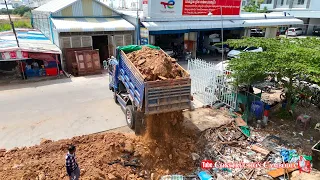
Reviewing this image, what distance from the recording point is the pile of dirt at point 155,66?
736 cm

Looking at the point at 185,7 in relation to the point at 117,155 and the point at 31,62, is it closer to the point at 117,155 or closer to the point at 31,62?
the point at 31,62

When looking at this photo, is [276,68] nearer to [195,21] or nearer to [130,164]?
[130,164]

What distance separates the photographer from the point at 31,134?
879 centimetres

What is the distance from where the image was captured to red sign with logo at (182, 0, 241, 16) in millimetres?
19756

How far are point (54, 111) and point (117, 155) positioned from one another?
197 inches

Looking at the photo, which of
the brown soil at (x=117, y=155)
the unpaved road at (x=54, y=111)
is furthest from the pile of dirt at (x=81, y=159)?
the unpaved road at (x=54, y=111)

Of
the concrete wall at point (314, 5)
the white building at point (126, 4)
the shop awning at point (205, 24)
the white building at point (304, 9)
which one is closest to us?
the shop awning at point (205, 24)

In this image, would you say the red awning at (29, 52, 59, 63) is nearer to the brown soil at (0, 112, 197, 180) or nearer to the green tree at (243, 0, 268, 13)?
the brown soil at (0, 112, 197, 180)

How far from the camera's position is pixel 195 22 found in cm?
2017

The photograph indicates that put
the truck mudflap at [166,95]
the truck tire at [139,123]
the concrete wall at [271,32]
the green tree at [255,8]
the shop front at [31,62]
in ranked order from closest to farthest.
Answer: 1. the truck mudflap at [166,95]
2. the truck tire at [139,123]
3. the shop front at [31,62]
4. the concrete wall at [271,32]
5. the green tree at [255,8]

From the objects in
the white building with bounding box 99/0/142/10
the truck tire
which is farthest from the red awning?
the white building with bounding box 99/0/142/10

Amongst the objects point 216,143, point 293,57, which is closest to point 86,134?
point 216,143

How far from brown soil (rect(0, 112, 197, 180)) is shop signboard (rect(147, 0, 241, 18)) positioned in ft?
41.0

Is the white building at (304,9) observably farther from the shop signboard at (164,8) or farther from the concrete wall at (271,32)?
the shop signboard at (164,8)
